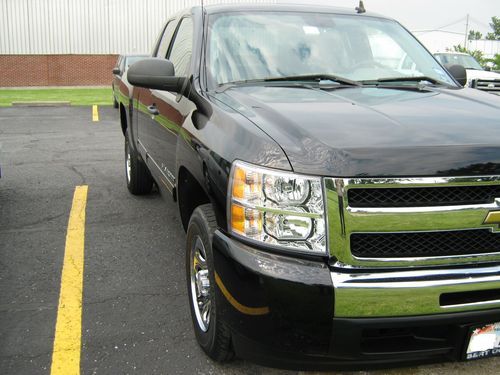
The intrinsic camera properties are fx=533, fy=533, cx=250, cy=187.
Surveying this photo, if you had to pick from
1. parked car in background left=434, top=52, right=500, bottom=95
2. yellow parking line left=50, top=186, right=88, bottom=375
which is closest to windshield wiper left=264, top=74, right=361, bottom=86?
yellow parking line left=50, top=186, right=88, bottom=375

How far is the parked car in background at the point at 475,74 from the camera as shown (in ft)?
44.2

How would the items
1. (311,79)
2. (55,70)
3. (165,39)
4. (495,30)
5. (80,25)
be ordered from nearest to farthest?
1. (311,79)
2. (165,39)
3. (55,70)
4. (80,25)
5. (495,30)

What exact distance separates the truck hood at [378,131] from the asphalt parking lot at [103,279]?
123 centimetres

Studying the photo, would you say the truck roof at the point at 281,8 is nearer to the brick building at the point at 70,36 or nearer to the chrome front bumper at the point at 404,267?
the chrome front bumper at the point at 404,267

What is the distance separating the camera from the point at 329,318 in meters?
2.01

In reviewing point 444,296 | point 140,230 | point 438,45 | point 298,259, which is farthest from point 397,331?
point 438,45

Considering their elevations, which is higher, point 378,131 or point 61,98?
point 378,131

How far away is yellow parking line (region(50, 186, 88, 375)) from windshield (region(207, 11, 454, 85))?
1.71m

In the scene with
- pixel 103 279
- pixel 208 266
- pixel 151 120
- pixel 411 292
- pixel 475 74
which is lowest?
pixel 103 279

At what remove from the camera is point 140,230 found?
4922 mm

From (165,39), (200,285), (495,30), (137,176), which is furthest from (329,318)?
(495,30)

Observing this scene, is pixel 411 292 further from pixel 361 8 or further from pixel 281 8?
pixel 361 8

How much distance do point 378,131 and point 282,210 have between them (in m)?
0.56

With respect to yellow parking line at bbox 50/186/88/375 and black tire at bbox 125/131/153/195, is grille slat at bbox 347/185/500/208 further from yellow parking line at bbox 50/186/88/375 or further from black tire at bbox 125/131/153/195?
black tire at bbox 125/131/153/195
